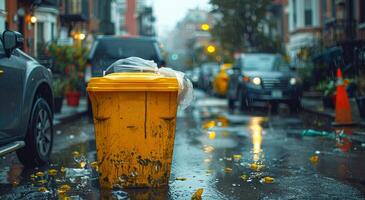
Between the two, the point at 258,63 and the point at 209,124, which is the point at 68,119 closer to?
the point at 209,124

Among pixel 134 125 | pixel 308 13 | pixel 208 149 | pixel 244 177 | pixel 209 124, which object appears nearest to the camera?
pixel 134 125

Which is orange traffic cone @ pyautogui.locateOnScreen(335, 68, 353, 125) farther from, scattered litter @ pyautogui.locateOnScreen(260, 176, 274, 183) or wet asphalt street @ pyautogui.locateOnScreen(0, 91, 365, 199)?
scattered litter @ pyautogui.locateOnScreen(260, 176, 274, 183)

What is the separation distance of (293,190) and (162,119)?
1430 mm

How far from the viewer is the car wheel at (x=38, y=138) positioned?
698 cm

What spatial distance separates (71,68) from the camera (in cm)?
1886

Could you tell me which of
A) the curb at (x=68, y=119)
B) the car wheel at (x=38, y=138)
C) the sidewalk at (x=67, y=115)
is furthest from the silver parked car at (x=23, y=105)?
the sidewalk at (x=67, y=115)

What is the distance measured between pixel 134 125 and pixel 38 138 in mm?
2080

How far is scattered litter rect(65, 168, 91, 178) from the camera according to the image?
6644mm

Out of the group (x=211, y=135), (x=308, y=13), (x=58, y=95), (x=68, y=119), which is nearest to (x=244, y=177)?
(x=211, y=135)

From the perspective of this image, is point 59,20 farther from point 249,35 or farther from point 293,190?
point 293,190

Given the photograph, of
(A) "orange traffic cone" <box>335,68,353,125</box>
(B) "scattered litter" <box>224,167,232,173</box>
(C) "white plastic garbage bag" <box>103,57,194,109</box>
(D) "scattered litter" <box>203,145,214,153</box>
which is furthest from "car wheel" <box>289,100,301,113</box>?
(C) "white plastic garbage bag" <box>103,57,194,109</box>

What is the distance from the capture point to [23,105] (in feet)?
21.7

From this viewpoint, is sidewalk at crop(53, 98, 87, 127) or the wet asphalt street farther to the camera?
Result: sidewalk at crop(53, 98, 87, 127)

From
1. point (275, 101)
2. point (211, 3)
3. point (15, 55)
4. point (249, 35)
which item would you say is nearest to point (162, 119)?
point (15, 55)
